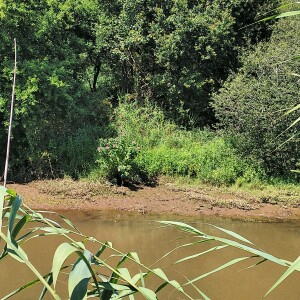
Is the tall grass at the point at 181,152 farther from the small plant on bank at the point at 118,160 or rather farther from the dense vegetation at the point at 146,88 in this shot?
the small plant on bank at the point at 118,160

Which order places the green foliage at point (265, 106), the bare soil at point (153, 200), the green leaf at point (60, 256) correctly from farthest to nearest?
the green foliage at point (265, 106), the bare soil at point (153, 200), the green leaf at point (60, 256)

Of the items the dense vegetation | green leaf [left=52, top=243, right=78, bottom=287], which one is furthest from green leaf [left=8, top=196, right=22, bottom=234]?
the dense vegetation

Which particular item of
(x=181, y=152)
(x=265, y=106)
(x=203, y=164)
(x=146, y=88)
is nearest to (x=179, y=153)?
(x=181, y=152)

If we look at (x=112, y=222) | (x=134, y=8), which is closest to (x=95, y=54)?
(x=134, y=8)

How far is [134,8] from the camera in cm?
954

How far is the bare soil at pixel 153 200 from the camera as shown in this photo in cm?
719

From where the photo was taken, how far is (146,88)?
401 inches

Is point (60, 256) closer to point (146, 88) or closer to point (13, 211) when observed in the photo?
point (13, 211)

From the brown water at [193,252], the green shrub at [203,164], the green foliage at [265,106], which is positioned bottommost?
the brown water at [193,252]

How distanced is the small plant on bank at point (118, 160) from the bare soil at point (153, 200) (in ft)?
0.81

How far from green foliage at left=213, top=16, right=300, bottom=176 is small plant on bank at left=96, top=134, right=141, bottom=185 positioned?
1778mm

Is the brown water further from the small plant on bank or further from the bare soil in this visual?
the small plant on bank

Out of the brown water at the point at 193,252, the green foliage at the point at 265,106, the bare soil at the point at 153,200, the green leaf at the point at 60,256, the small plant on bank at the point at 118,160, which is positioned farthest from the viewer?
the small plant on bank at the point at 118,160

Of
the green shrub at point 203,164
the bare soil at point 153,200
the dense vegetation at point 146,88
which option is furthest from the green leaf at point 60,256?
the green shrub at point 203,164
